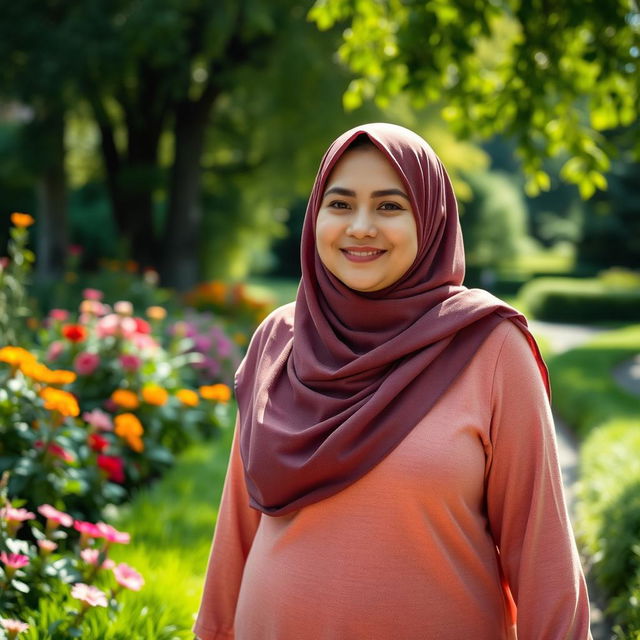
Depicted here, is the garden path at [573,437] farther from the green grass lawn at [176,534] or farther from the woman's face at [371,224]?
the woman's face at [371,224]

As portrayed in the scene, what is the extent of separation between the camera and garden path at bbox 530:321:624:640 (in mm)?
3625

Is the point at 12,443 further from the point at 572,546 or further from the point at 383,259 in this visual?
the point at 572,546

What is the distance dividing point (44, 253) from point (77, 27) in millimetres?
3677

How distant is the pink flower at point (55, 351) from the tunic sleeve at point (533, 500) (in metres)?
3.53

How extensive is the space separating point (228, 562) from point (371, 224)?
0.99m

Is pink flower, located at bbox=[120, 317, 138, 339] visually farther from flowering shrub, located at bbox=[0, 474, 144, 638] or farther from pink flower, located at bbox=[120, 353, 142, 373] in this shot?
flowering shrub, located at bbox=[0, 474, 144, 638]

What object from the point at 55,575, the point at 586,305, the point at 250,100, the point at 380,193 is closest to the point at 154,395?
the point at 55,575

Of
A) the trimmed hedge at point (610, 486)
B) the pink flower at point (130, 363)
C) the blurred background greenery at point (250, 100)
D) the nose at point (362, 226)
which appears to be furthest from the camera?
the pink flower at point (130, 363)

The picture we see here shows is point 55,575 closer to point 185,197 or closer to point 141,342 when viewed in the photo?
point 141,342

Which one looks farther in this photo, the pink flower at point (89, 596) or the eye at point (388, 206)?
the pink flower at point (89, 596)

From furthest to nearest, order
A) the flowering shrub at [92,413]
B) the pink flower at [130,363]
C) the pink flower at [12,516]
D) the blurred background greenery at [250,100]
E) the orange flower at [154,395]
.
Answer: the pink flower at [130,363] → the blurred background greenery at [250,100] → the orange flower at [154,395] → the flowering shrub at [92,413] → the pink flower at [12,516]

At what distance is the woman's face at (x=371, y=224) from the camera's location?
186cm

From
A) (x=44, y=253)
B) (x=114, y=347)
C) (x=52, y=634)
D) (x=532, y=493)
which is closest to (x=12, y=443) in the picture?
(x=52, y=634)

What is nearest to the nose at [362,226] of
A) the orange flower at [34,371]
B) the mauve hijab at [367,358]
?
the mauve hijab at [367,358]
